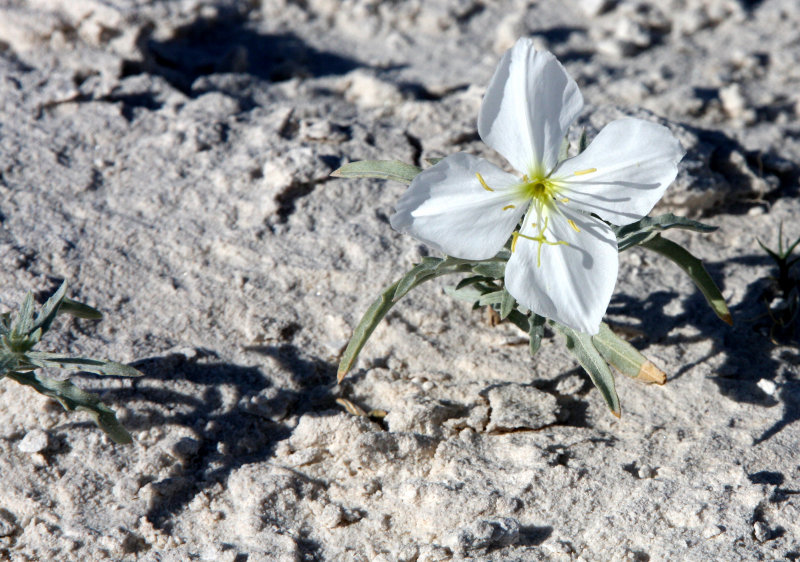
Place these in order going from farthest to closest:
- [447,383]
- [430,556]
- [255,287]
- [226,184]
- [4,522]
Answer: [226,184] → [255,287] → [447,383] → [4,522] → [430,556]

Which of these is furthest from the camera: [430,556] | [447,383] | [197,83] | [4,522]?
[197,83]

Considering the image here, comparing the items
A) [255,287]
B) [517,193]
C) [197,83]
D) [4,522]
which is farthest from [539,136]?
[197,83]

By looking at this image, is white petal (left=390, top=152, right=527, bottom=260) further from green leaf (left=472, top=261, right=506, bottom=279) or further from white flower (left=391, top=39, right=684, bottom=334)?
green leaf (left=472, top=261, right=506, bottom=279)

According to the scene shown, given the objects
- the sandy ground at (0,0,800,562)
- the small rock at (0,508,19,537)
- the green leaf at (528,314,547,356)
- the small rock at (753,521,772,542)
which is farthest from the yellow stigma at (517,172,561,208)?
the small rock at (0,508,19,537)

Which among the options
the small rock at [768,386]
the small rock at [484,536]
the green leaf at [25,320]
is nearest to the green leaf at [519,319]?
the small rock at [484,536]

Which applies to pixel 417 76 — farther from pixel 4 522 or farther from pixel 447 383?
pixel 4 522

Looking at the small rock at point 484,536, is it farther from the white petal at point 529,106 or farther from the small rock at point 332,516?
the white petal at point 529,106

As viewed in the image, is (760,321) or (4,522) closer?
(4,522)
